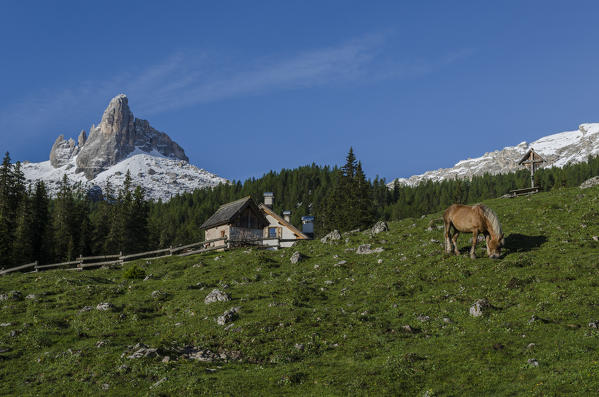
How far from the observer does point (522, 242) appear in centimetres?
3077

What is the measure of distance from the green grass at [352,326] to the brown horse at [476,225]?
0.99 m

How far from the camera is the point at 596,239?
28609mm

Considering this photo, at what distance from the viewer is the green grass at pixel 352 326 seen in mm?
16016

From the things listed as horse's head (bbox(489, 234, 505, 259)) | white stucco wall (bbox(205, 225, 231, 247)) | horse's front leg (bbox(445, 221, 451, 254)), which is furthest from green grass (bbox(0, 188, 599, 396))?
white stucco wall (bbox(205, 225, 231, 247))

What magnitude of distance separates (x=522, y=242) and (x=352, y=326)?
15.4m

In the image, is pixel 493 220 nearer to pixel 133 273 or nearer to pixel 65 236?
pixel 133 273

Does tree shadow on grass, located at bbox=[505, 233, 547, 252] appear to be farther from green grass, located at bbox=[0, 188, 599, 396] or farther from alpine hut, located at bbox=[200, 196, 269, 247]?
alpine hut, located at bbox=[200, 196, 269, 247]

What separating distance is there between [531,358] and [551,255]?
526 inches

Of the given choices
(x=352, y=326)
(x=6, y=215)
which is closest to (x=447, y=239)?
(x=352, y=326)

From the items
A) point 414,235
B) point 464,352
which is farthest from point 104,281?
point 464,352

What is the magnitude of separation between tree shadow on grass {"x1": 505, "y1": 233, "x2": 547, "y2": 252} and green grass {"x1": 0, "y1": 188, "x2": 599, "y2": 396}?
0.55ft

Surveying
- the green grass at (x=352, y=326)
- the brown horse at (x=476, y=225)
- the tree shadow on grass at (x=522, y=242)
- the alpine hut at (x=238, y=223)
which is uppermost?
the alpine hut at (x=238, y=223)

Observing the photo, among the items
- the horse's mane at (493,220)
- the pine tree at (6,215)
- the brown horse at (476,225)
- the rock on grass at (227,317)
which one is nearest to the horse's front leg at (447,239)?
the brown horse at (476,225)

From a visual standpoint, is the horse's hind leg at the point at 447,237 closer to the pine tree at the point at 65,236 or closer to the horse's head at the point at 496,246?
the horse's head at the point at 496,246
